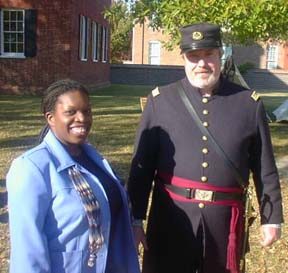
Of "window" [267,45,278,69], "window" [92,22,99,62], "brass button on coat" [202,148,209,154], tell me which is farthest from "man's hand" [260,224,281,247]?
"window" [267,45,278,69]

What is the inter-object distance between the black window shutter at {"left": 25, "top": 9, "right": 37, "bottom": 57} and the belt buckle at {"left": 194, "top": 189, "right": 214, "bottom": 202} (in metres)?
17.1

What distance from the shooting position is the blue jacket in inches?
93.8

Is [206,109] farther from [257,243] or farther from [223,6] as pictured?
[223,6]

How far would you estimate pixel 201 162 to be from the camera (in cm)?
314

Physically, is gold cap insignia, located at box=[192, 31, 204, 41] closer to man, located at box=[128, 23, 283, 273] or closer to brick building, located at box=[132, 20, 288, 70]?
man, located at box=[128, 23, 283, 273]

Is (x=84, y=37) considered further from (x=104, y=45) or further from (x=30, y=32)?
(x=104, y=45)

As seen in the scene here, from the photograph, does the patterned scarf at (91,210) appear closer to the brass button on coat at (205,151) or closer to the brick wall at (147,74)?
the brass button on coat at (205,151)

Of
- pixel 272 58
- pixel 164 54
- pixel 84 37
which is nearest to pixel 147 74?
pixel 164 54

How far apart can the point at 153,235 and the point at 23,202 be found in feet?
3.74

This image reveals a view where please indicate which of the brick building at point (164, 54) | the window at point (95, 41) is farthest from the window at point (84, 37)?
the brick building at point (164, 54)

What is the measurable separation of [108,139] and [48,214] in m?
8.10

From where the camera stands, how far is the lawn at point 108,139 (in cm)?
522

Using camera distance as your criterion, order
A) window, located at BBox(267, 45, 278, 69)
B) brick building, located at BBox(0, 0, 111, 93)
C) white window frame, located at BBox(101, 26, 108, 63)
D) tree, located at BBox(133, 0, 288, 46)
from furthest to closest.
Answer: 1. window, located at BBox(267, 45, 278, 69)
2. white window frame, located at BBox(101, 26, 108, 63)
3. brick building, located at BBox(0, 0, 111, 93)
4. tree, located at BBox(133, 0, 288, 46)

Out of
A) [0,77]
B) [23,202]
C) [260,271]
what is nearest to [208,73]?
[23,202]
